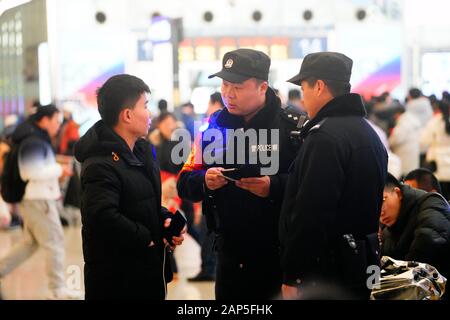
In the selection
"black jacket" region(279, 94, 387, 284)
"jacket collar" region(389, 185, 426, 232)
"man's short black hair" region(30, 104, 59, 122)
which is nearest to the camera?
"black jacket" region(279, 94, 387, 284)

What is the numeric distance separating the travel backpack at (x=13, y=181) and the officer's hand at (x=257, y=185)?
278 cm

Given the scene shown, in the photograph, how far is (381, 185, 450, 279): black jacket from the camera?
3.52 metres

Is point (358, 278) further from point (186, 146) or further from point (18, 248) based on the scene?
point (18, 248)

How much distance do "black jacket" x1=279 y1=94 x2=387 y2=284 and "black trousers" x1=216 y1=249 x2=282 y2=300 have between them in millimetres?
360

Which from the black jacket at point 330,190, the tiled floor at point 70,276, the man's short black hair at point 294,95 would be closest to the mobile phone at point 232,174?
the black jacket at point 330,190

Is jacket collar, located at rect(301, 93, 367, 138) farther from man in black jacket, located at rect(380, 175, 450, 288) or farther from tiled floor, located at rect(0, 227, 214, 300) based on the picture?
tiled floor, located at rect(0, 227, 214, 300)

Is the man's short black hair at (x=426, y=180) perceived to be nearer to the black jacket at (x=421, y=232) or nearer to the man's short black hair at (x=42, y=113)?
the black jacket at (x=421, y=232)

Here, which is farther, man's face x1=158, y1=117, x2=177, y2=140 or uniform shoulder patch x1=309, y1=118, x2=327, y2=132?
man's face x1=158, y1=117, x2=177, y2=140

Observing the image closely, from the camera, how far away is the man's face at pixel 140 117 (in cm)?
317

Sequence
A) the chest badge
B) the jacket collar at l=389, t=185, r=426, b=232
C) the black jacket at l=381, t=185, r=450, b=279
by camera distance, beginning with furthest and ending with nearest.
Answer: the jacket collar at l=389, t=185, r=426, b=232 → the black jacket at l=381, t=185, r=450, b=279 → the chest badge

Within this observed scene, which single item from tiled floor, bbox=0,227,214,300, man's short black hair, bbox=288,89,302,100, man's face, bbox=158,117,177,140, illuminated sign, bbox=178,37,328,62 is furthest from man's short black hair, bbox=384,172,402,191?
illuminated sign, bbox=178,37,328,62

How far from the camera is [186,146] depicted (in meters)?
5.50

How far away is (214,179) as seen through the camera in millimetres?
3229

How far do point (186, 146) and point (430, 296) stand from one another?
2.57m
